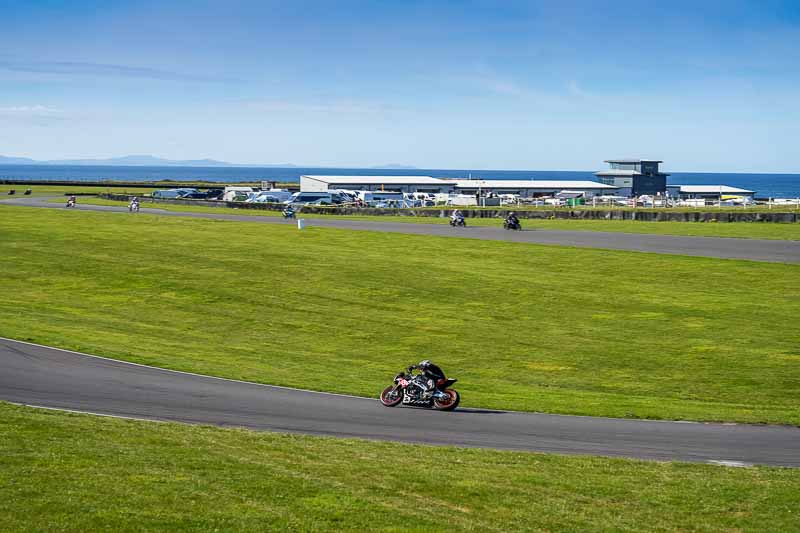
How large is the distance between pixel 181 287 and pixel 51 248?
1707 centimetres

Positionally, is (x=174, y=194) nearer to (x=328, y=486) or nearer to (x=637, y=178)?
(x=637, y=178)

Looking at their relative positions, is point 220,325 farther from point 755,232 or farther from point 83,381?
point 755,232

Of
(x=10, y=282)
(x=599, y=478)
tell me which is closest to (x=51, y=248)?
(x=10, y=282)

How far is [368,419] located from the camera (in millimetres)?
20062

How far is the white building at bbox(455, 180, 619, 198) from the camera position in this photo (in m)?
145

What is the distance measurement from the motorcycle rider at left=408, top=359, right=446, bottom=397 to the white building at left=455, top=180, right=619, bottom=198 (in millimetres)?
120782

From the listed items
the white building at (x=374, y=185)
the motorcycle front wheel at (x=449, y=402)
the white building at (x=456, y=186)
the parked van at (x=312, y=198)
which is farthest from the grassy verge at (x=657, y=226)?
the white building at (x=456, y=186)

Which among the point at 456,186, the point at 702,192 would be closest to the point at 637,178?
the point at 702,192

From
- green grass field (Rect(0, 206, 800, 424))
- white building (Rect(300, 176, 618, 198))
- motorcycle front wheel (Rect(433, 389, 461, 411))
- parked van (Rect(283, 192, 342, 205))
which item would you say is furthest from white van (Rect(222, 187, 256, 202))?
motorcycle front wheel (Rect(433, 389, 461, 411))

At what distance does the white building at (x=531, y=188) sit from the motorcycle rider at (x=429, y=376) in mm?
120782

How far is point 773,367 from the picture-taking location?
2711cm

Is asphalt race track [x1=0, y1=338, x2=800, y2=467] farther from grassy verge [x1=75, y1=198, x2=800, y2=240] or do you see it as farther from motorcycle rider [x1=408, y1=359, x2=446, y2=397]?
grassy verge [x1=75, y1=198, x2=800, y2=240]

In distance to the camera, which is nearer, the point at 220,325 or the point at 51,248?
the point at 220,325

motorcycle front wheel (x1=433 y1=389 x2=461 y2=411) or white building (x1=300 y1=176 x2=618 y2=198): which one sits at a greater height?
white building (x1=300 y1=176 x2=618 y2=198)
